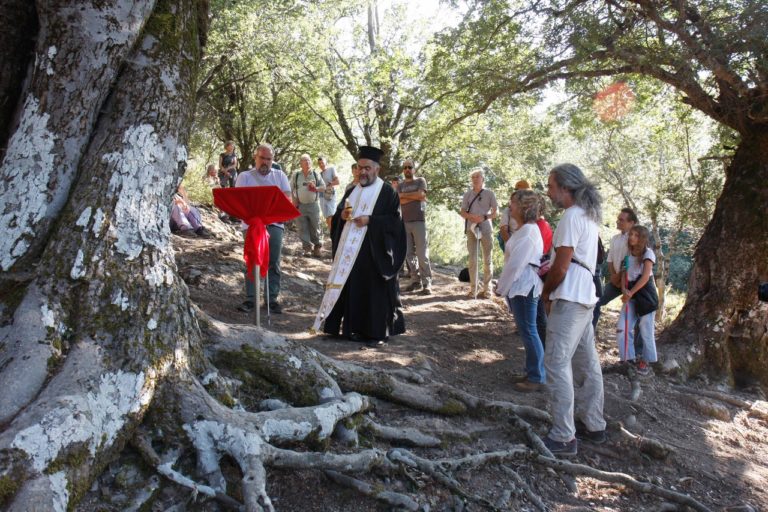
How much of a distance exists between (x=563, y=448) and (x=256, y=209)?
403cm

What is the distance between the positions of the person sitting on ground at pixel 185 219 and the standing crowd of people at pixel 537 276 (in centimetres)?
493

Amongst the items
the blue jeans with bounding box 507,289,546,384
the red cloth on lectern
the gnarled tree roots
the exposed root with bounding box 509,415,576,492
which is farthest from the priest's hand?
the exposed root with bounding box 509,415,576,492

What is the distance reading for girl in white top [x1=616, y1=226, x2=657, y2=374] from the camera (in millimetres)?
7266

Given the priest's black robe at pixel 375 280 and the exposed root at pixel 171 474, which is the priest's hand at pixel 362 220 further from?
the exposed root at pixel 171 474

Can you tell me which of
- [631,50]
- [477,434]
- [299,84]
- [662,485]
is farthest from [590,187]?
[299,84]

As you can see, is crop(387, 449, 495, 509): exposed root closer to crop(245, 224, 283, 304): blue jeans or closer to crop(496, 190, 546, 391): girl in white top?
crop(496, 190, 546, 391): girl in white top

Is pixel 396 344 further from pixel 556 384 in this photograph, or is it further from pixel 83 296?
→ pixel 83 296

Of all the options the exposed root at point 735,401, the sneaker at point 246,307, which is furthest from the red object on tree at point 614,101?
the sneaker at point 246,307

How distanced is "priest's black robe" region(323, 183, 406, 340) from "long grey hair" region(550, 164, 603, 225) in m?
2.88

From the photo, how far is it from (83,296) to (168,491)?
1068mm

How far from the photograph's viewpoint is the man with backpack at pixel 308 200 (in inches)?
470

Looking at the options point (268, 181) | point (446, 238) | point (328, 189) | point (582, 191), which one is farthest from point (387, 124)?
point (446, 238)

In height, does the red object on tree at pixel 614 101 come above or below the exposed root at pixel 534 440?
above

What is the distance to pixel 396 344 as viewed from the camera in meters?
7.20
